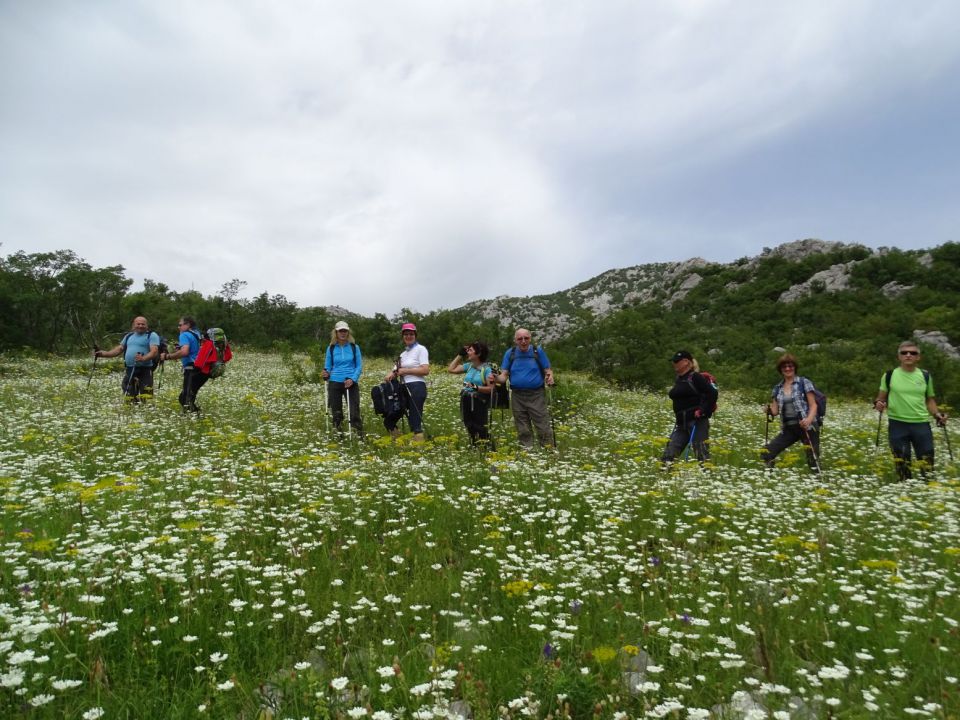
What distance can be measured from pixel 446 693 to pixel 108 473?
5.62 meters

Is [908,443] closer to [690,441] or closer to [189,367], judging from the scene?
[690,441]

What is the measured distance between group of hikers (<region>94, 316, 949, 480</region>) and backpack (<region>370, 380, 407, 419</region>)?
0.02 metres

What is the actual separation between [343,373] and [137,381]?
526 cm

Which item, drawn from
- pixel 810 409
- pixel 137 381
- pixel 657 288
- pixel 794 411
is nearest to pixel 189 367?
pixel 137 381

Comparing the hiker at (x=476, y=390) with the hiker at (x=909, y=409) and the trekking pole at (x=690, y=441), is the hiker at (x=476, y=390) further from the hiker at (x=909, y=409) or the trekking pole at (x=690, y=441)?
the hiker at (x=909, y=409)

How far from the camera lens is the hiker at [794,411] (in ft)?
28.4

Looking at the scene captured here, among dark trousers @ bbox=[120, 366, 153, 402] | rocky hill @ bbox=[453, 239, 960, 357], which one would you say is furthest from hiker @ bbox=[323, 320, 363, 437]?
rocky hill @ bbox=[453, 239, 960, 357]

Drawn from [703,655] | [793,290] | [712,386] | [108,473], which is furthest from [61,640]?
[793,290]

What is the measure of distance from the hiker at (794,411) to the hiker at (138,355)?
11841 mm

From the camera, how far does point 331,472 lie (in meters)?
6.50

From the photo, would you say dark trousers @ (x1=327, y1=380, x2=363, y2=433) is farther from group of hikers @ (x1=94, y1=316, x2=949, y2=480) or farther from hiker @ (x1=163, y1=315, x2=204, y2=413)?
hiker @ (x1=163, y1=315, x2=204, y2=413)

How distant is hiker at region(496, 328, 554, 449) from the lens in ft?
31.0

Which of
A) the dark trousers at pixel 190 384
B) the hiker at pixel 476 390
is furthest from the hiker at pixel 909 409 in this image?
the dark trousers at pixel 190 384

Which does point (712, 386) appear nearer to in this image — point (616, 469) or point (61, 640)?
point (616, 469)
